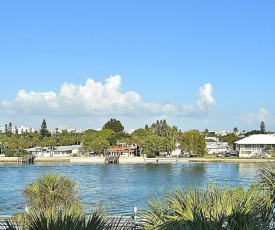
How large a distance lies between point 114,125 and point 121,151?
3773 cm

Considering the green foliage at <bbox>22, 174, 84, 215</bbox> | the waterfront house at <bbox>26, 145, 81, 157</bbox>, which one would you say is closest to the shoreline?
the waterfront house at <bbox>26, 145, 81, 157</bbox>

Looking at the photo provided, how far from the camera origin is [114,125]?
138750mm

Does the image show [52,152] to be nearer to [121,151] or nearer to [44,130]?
[121,151]

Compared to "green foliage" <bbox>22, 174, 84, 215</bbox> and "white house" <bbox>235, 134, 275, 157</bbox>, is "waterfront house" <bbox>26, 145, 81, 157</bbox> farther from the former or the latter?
"green foliage" <bbox>22, 174, 84, 215</bbox>

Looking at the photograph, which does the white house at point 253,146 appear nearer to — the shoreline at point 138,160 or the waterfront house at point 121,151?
the shoreline at point 138,160

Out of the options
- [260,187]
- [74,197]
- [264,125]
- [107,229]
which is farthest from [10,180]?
[264,125]

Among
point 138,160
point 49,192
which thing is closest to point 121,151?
point 138,160

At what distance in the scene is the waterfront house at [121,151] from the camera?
332 feet

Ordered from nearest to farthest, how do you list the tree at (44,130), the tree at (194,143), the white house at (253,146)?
the tree at (194,143) < the white house at (253,146) < the tree at (44,130)

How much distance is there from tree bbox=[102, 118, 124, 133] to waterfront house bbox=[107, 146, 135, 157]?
3370 centimetres

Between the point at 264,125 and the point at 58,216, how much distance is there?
537 feet

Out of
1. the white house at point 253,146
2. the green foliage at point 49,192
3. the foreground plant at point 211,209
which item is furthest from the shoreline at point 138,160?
the foreground plant at point 211,209

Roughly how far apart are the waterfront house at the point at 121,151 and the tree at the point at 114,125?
33702 mm

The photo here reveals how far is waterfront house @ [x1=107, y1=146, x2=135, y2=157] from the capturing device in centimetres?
10131
